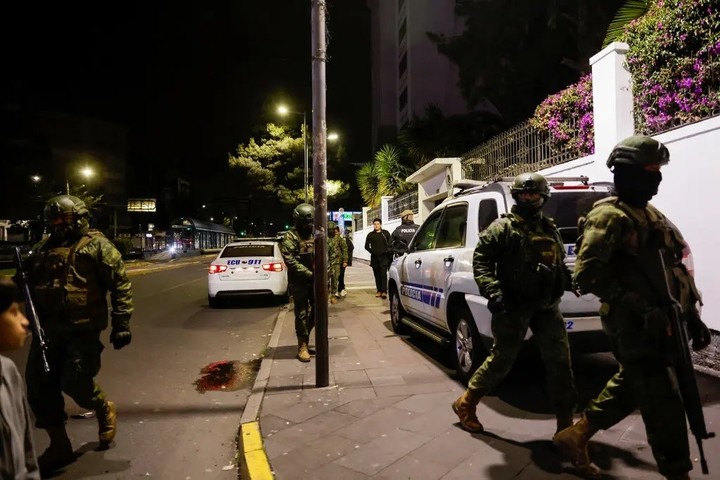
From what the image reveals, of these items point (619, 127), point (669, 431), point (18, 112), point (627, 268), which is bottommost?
point (669, 431)

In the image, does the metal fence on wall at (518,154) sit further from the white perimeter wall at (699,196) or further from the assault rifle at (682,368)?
the assault rifle at (682,368)

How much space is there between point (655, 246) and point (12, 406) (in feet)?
9.08

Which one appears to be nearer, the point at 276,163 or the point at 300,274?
A: the point at 300,274

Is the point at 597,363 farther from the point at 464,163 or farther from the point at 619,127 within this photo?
the point at 464,163

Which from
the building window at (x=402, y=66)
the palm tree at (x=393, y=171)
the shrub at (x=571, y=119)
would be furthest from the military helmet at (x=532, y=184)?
the building window at (x=402, y=66)

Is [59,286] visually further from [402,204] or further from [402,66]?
[402,66]

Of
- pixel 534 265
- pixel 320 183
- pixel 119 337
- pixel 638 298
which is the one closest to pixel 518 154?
pixel 320 183

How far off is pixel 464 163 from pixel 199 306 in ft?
24.8

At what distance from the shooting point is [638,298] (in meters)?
2.45

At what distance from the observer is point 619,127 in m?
6.61

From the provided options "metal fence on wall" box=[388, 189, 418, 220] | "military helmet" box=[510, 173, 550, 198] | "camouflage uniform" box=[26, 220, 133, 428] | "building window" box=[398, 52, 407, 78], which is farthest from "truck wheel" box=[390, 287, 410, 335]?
"building window" box=[398, 52, 407, 78]

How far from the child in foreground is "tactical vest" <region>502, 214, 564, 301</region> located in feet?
8.83

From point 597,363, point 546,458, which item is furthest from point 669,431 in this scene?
point 597,363

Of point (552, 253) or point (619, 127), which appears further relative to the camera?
point (619, 127)
